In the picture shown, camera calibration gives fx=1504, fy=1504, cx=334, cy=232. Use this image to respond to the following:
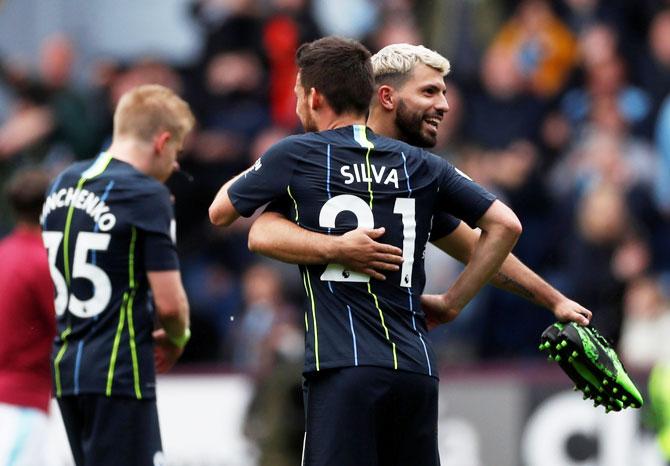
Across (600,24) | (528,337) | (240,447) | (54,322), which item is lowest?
(240,447)

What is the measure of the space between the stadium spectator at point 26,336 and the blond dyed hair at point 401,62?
2285 millimetres

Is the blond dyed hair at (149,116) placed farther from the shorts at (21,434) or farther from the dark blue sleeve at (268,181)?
the shorts at (21,434)

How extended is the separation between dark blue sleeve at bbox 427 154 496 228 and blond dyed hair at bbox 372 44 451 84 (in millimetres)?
437

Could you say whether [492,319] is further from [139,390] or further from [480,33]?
[139,390]

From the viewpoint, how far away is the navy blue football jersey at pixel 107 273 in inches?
271

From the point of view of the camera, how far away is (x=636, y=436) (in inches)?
456

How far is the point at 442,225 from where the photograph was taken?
6480 mm

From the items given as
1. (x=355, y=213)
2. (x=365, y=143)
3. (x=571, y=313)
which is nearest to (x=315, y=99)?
(x=365, y=143)

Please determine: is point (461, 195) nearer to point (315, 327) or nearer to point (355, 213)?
point (355, 213)

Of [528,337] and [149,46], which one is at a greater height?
[149,46]

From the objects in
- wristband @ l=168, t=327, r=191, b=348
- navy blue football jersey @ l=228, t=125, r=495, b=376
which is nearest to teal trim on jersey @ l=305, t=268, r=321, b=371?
navy blue football jersey @ l=228, t=125, r=495, b=376

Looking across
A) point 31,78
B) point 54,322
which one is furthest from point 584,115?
point 54,322

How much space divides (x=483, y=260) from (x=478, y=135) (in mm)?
7702

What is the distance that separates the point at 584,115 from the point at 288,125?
2.75 m
